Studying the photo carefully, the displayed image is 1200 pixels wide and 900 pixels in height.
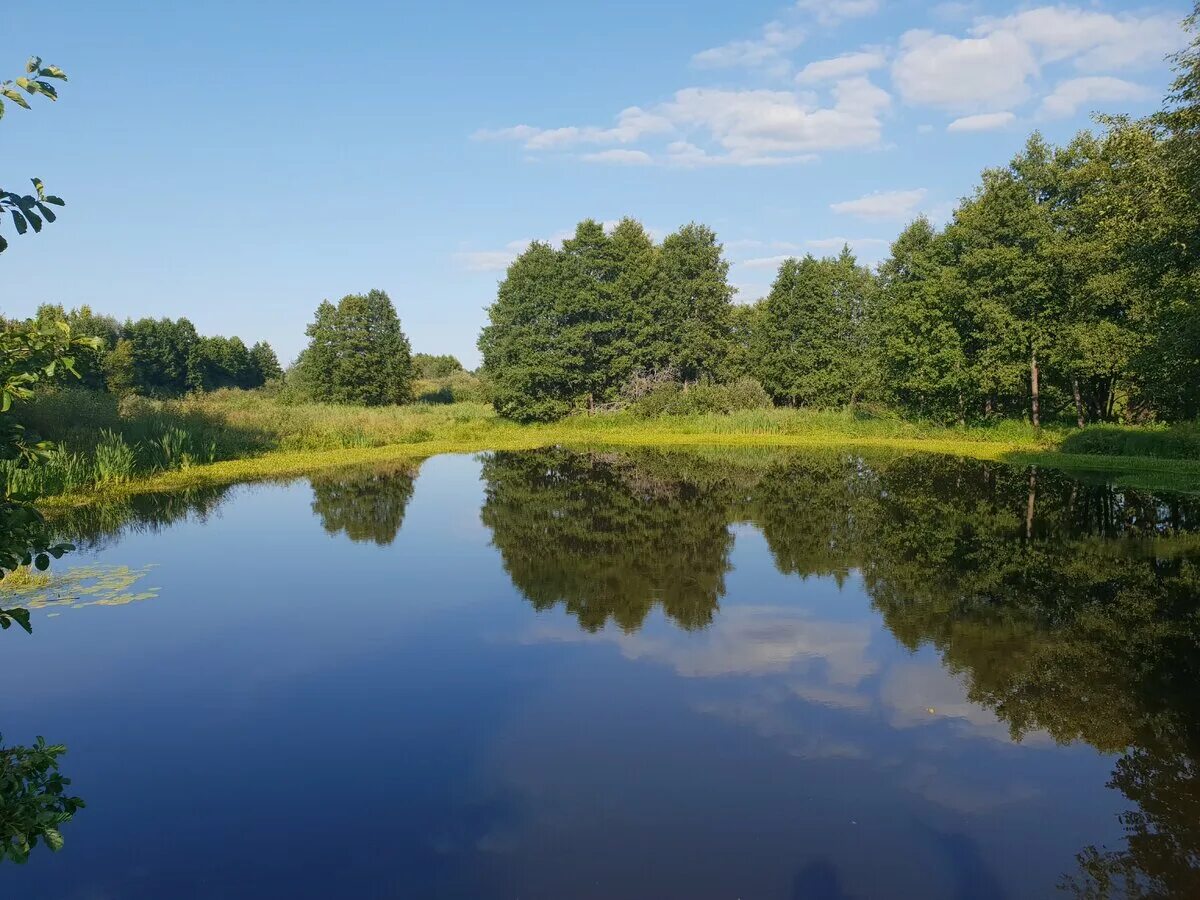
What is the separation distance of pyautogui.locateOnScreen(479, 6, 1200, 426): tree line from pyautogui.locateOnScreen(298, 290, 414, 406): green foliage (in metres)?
12.4

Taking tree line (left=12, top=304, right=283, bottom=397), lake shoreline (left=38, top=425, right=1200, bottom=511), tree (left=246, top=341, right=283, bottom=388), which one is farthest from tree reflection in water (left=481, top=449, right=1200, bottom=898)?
tree (left=246, top=341, right=283, bottom=388)

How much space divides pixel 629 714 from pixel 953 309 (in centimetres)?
3915

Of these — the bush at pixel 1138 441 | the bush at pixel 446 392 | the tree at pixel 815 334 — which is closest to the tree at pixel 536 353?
the tree at pixel 815 334

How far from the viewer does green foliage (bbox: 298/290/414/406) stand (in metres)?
66.7

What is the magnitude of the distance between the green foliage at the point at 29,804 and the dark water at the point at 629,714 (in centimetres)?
306

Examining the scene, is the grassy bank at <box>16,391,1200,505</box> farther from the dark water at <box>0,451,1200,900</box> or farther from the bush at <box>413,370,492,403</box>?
the bush at <box>413,370,492,403</box>

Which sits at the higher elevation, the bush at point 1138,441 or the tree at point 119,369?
the tree at point 119,369

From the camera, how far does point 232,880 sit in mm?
5578

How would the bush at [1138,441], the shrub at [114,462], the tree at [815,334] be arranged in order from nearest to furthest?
the shrub at [114,462] → the bush at [1138,441] → the tree at [815,334]

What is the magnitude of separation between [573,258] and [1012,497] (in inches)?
1497

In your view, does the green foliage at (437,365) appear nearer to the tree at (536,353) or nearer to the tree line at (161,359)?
the tree line at (161,359)

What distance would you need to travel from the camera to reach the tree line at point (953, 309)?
2073 centimetres

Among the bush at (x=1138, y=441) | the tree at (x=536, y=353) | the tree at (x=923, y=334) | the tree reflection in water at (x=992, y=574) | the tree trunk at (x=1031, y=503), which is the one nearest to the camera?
the tree reflection in water at (x=992, y=574)

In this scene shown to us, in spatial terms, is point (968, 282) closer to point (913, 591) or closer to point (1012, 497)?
point (1012, 497)
